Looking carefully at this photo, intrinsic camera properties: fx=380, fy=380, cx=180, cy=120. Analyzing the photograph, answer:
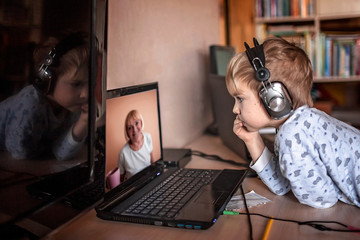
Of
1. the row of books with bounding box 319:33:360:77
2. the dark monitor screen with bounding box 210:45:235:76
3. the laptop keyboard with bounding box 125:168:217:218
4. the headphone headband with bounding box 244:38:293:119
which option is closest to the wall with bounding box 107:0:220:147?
the dark monitor screen with bounding box 210:45:235:76

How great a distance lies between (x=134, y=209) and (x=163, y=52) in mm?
788

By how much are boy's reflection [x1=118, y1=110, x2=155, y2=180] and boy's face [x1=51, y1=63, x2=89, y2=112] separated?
11.8 inches

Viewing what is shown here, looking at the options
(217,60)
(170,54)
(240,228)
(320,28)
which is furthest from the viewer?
(320,28)

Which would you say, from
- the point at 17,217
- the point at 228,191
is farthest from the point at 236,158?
the point at 17,217

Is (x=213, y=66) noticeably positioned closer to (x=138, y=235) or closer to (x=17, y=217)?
(x=138, y=235)

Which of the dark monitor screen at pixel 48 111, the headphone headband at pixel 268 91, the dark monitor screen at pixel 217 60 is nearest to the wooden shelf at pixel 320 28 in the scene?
the dark monitor screen at pixel 217 60

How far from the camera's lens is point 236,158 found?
1355 mm

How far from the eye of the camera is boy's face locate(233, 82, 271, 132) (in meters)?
0.90

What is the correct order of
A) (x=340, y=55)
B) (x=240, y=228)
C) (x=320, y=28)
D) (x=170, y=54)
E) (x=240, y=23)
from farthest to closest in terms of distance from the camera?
(x=240, y=23), (x=320, y=28), (x=340, y=55), (x=170, y=54), (x=240, y=228)

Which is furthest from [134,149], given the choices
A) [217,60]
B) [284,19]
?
[284,19]

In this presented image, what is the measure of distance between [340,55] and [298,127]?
88.2 inches

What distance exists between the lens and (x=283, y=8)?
2.82 meters

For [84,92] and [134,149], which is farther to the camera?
[134,149]

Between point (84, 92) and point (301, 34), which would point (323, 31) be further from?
point (84, 92)
